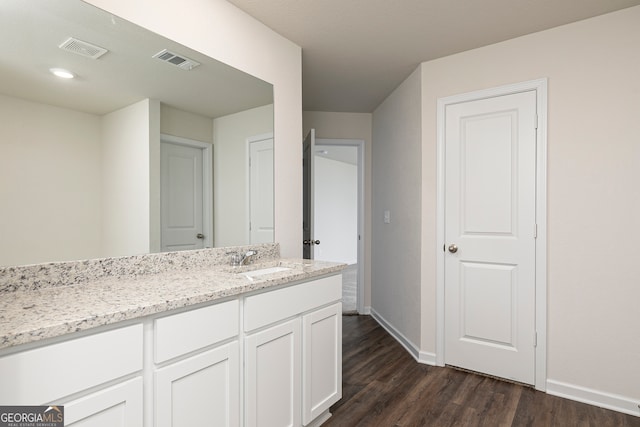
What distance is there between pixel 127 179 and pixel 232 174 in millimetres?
633

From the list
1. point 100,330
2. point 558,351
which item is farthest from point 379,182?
point 100,330

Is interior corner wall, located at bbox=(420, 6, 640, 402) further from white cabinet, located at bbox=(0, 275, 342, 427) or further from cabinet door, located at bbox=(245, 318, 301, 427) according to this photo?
cabinet door, located at bbox=(245, 318, 301, 427)

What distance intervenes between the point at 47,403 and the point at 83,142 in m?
0.98

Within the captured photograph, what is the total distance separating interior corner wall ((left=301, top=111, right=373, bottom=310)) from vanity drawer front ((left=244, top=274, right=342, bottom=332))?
221 centimetres

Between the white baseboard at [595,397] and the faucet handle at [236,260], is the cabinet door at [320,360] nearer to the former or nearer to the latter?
the faucet handle at [236,260]

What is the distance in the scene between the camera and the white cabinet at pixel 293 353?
144cm

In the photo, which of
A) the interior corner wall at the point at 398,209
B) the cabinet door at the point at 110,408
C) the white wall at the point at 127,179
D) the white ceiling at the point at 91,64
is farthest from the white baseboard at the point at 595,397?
the white ceiling at the point at 91,64

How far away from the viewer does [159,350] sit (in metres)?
1.10

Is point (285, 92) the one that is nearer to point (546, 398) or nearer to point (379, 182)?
→ point (379, 182)

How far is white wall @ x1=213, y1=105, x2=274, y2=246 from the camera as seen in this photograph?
1.96 m

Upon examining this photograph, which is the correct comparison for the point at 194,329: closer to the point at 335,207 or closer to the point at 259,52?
the point at 259,52

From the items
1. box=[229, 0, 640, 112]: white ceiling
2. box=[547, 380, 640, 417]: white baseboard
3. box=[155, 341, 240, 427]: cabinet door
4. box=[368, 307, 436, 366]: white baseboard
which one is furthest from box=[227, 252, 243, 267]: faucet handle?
box=[547, 380, 640, 417]: white baseboard

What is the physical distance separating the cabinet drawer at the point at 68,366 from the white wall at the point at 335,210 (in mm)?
6558

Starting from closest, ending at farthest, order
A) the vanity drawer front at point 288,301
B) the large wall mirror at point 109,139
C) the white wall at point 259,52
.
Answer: the large wall mirror at point 109,139, the vanity drawer front at point 288,301, the white wall at point 259,52
